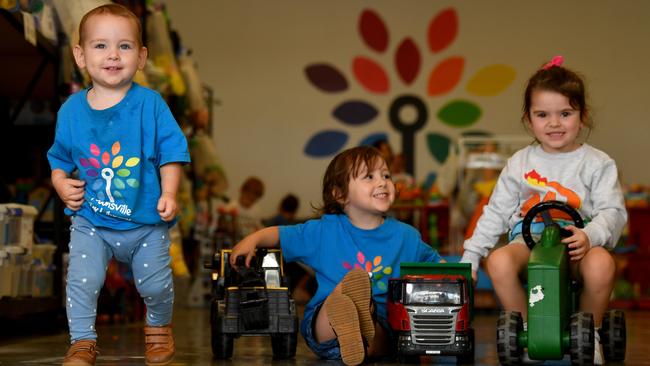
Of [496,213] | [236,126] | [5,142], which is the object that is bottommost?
[496,213]

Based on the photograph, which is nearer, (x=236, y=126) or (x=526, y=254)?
(x=526, y=254)

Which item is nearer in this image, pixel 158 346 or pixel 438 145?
pixel 158 346

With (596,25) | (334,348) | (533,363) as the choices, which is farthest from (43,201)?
(596,25)

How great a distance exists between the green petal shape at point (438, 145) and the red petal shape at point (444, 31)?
0.94 m

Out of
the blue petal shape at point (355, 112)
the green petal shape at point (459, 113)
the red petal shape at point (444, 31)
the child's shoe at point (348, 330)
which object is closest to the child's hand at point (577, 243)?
the child's shoe at point (348, 330)

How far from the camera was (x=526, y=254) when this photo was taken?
3404mm

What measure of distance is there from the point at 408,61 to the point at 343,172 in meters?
7.93

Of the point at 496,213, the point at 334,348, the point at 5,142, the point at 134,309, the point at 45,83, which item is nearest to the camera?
the point at 334,348

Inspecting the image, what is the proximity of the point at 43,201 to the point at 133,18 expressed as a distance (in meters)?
2.86

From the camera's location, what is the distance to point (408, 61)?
11.4m

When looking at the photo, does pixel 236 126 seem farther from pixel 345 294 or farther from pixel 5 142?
pixel 345 294

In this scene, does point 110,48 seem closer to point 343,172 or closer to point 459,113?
point 343,172

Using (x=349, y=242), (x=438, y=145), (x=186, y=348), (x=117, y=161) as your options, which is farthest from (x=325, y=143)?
(x=117, y=161)

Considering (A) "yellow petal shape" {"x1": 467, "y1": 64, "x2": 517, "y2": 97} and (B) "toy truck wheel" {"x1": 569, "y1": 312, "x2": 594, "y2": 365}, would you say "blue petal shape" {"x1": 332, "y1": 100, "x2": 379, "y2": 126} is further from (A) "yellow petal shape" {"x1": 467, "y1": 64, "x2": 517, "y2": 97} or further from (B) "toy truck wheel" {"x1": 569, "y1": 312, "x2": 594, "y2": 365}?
(B) "toy truck wheel" {"x1": 569, "y1": 312, "x2": 594, "y2": 365}
